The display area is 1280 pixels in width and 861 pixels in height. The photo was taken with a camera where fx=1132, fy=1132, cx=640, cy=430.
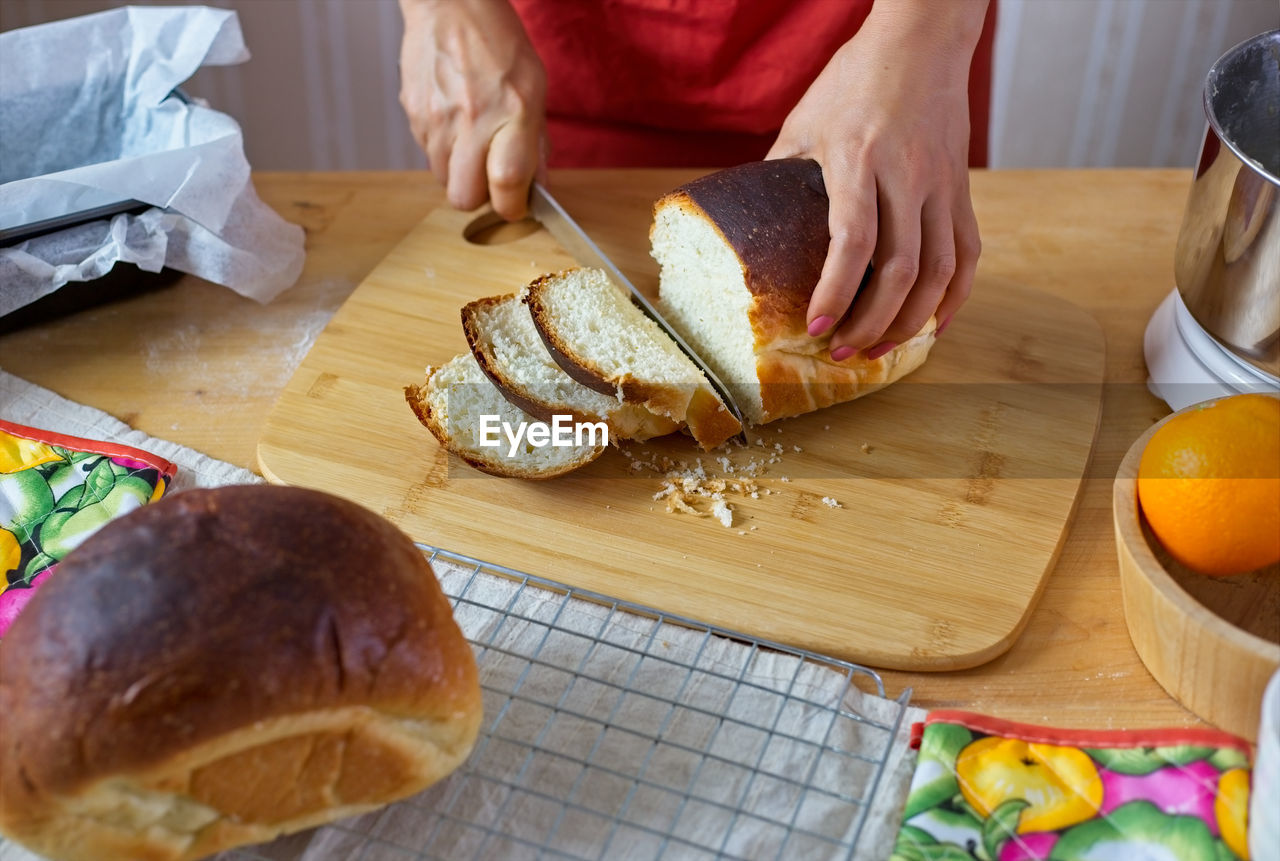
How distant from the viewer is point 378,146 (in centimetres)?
441

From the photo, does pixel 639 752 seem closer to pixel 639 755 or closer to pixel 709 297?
pixel 639 755

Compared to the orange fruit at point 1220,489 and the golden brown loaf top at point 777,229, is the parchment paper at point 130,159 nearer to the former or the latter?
the golden brown loaf top at point 777,229

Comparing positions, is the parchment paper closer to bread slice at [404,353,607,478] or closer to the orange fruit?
bread slice at [404,353,607,478]

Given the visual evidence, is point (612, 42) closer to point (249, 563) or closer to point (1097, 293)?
point (1097, 293)

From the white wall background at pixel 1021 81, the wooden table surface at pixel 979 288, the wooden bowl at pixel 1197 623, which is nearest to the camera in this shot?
the wooden bowl at pixel 1197 623

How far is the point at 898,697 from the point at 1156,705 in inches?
13.9

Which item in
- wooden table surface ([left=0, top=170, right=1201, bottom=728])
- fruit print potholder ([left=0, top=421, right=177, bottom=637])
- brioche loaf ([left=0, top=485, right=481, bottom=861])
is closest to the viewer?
brioche loaf ([left=0, top=485, right=481, bottom=861])

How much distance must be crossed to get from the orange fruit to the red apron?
4.49ft

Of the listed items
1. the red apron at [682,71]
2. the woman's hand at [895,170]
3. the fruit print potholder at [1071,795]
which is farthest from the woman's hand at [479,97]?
the fruit print potholder at [1071,795]

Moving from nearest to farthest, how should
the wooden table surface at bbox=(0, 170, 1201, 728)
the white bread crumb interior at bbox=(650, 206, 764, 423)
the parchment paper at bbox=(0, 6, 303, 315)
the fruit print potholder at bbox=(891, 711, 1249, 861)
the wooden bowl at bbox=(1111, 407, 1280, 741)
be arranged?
the fruit print potholder at bbox=(891, 711, 1249, 861), the wooden bowl at bbox=(1111, 407, 1280, 741), the wooden table surface at bbox=(0, 170, 1201, 728), the white bread crumb interior at bbox=(650, 206, 764, 423), the parchment paper at bbox=(0, 6, 303, 315)

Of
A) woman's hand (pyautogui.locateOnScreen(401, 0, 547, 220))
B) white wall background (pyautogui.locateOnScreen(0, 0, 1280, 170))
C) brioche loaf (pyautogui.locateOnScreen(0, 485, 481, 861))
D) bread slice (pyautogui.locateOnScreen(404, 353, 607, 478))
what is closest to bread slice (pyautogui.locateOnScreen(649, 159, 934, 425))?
bread slice (pyautogui.locateOnScreen(404, 353, 607, 478))

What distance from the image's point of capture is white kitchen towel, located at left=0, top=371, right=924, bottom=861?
1371 mm

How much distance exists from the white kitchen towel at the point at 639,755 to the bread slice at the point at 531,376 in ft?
1.31

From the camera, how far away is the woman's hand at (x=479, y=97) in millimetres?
2453
